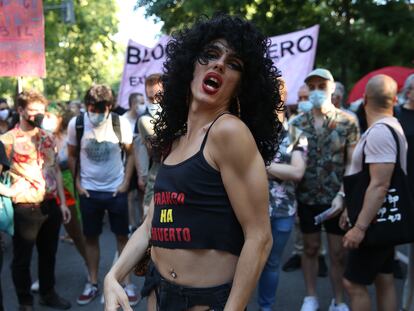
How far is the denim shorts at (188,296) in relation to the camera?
1.63 m

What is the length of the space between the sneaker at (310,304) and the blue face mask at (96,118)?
234 centimetres

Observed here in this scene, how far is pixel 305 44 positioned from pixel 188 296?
585 cm

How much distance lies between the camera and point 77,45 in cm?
2250

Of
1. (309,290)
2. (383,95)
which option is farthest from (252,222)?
(309,290)

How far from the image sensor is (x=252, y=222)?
1576 millimetres

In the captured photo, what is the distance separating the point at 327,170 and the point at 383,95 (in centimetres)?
97

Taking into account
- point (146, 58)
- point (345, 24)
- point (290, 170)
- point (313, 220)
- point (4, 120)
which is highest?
point (345, 24)

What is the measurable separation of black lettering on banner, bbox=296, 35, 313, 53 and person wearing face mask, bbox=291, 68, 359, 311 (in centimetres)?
296

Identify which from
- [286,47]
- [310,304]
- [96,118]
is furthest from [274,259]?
[286,47]

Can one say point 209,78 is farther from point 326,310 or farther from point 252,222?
point 326,310

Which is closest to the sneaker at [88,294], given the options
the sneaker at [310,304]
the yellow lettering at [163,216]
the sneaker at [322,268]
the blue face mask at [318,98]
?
the sneaker at [310,304]

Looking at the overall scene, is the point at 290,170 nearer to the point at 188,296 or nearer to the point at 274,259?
the point at 274,259

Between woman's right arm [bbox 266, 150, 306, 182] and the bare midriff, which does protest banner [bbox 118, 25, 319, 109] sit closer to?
woman's right arm [bbox 266, 150, 306, 182]

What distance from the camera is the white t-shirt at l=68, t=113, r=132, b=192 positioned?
4422 mm
